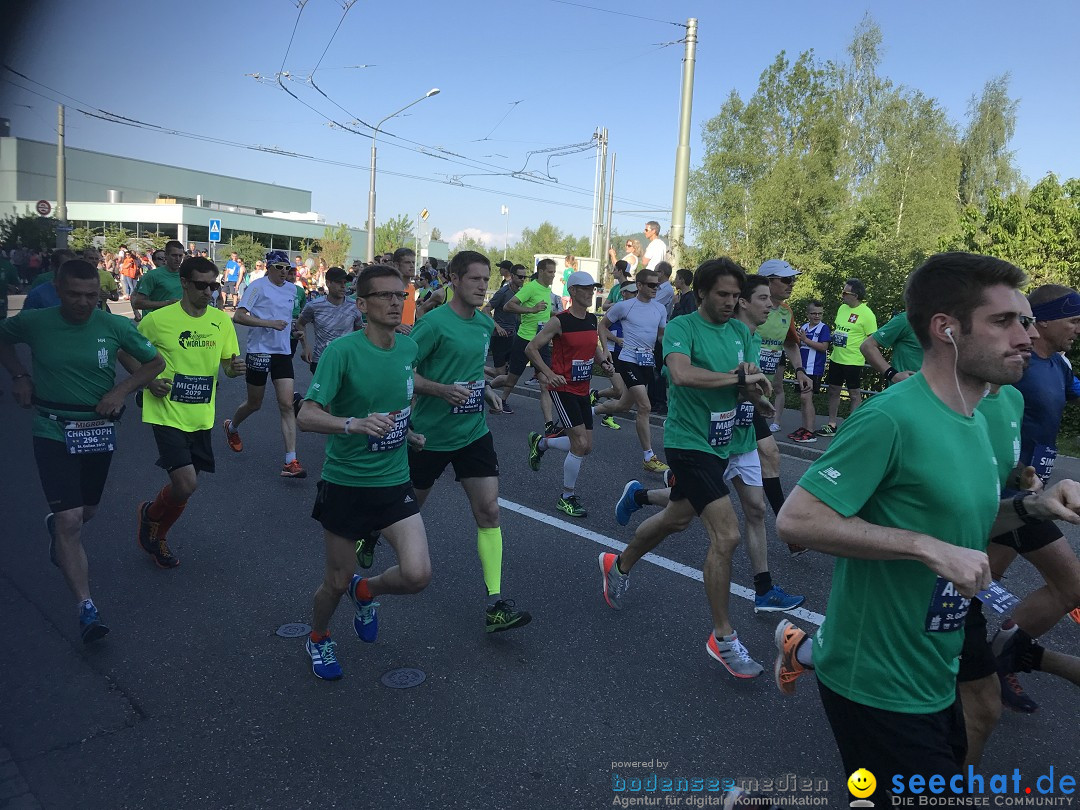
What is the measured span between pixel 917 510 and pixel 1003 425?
4.14 ft

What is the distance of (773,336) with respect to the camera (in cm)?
831

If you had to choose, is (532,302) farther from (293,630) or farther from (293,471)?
(293,630)

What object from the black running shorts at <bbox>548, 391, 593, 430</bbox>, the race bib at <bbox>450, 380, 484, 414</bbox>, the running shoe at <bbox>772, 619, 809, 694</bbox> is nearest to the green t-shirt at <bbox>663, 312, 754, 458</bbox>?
the race bib at <bbox>450, 380, 484, 414</bbox>

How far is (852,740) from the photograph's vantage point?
2117mm

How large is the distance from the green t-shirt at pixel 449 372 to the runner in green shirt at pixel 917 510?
9.40 ft

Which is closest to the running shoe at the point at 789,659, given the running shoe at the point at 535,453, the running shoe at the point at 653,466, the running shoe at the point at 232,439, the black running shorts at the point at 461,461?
the black running shorts at the point at 461,461

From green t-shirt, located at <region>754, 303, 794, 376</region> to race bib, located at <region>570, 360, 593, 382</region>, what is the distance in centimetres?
194

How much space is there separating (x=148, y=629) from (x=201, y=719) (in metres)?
1.10

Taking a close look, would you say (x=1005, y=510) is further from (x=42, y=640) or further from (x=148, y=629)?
(x=42, y=640)

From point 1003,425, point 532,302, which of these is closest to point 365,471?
point 1003,425

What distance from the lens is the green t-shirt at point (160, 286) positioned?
8.88 m

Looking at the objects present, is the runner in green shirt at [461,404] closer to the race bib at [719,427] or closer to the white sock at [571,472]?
the race bib at [719,427]

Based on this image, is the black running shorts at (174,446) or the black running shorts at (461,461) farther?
the black running shorts at (174,446)

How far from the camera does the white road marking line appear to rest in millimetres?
4738
